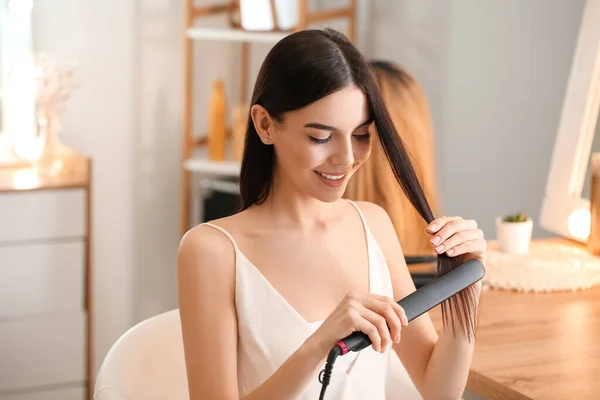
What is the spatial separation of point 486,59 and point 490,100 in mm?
130

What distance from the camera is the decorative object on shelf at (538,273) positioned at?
1905mm

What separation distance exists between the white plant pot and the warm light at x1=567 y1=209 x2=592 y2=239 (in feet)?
0.65

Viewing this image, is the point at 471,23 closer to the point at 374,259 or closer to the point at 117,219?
the point at 117,219

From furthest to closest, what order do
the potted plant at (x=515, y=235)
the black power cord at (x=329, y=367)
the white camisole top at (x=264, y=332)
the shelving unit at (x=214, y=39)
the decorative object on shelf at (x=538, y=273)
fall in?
1. the shelving unit at (x=214, y=39)
2. the potted plant at (x=515, y=235)
3. the decorative object on shelf at (x=538, y=273)
4. the white camisole top at (x=264, y=332)
5. the black power cord at (x=329, y=367)

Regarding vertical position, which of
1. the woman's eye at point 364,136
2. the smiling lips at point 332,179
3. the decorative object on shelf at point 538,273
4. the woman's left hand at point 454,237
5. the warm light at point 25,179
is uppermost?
the woman's eye at point 364,136

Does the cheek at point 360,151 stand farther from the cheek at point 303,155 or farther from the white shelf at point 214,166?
the white shelf at point 214,166

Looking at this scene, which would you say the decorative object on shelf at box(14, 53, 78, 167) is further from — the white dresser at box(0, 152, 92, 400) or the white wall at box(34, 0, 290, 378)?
the white wall at box(34, 0, 290, 378)

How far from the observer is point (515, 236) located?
2.03 meters

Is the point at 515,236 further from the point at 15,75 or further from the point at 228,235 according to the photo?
the point at 15,75

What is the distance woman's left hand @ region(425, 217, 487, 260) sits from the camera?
1.29 metres

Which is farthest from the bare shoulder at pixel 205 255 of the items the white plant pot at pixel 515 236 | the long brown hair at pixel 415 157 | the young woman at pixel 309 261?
the white plant pot at pixel 515 236

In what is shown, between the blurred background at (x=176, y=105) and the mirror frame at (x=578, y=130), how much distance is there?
0.70 m

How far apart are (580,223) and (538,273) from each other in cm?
32

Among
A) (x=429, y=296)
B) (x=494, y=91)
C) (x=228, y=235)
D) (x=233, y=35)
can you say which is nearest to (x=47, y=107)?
(x=233, y=35)
